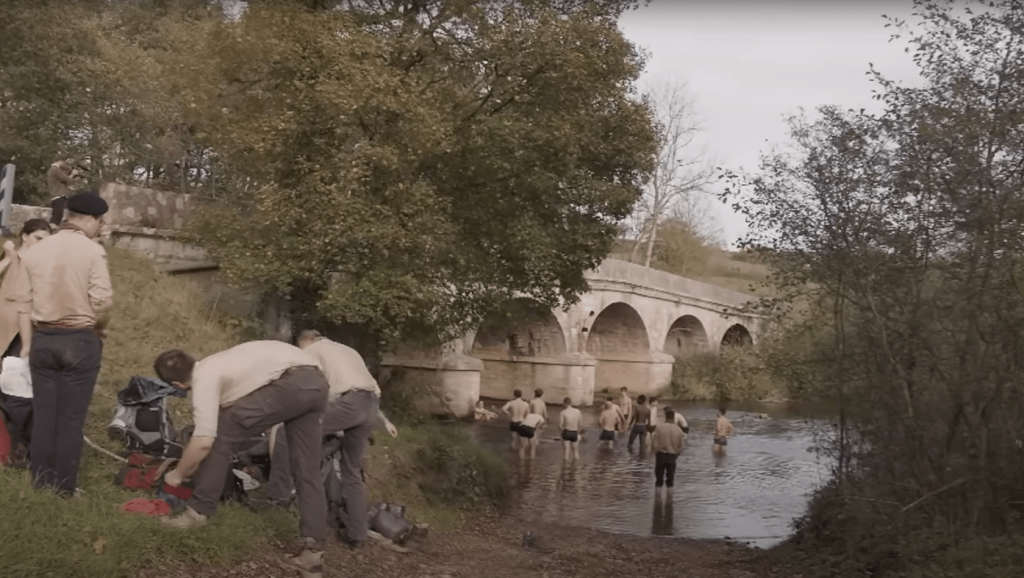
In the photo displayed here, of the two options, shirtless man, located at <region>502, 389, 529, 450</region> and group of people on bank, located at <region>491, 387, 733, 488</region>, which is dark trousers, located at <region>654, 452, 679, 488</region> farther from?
shirtless man, located at <region>502, 389, 529, 450</region>

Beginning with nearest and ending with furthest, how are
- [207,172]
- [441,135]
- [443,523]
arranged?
1. [443,523]
2. [441,135]
3. [207,172]

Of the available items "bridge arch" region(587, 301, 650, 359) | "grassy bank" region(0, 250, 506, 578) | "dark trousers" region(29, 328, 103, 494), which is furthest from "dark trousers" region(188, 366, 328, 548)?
"bridge arch" region(587, 301, 650, 359)

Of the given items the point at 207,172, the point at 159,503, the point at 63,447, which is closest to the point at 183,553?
the point at 159,503

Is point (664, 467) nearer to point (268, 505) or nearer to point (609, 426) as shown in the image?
point (609, 426)

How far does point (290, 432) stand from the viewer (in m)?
6.05

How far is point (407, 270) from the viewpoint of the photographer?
13.1 metres

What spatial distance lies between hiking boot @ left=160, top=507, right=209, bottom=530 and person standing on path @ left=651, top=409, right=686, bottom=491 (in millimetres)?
10963

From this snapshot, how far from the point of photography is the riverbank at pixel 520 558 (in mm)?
6512

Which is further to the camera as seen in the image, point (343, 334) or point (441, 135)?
point (343, 334)

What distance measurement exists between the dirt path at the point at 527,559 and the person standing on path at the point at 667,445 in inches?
122

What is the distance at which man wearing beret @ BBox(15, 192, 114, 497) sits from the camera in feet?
18.9

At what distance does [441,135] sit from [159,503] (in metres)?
7.69

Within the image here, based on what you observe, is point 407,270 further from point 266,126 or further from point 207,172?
point 207,172

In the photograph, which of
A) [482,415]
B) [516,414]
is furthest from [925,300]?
[482,415]
